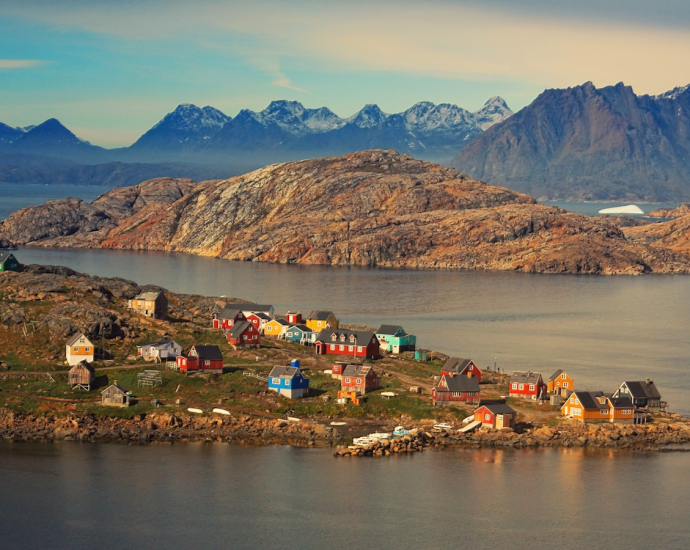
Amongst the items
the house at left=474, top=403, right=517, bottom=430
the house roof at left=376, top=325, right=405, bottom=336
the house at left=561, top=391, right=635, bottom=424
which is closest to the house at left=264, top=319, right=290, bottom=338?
the house roof at left=376, top=325, right=405, bottom=336

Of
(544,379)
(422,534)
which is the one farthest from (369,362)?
(422,534)

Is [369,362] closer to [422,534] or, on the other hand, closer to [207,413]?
[207,413]

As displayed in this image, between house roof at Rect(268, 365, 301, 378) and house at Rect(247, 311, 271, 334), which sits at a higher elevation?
house at Rect(247, 311, 271, 334)

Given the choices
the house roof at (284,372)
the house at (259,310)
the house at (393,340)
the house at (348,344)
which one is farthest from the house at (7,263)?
the house roof at (284,372)

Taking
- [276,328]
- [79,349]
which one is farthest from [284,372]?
[276,328]

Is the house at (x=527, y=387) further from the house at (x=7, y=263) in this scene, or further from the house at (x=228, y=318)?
the house at (x=7, y=263)

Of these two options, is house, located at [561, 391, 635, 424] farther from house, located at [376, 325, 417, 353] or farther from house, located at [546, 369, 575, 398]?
house, located at [376, 325, 417, 353]
